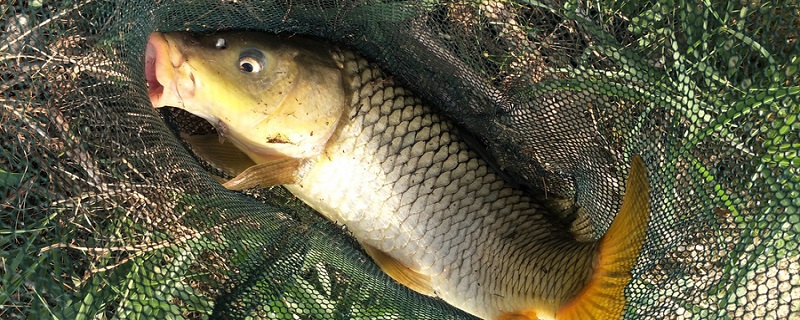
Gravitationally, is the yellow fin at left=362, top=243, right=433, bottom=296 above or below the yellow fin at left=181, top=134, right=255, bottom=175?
below

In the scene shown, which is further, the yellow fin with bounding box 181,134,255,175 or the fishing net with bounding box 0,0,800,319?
the yellow fin with bounding box 181,134,255,175

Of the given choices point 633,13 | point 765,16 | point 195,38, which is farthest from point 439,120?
point 765,16

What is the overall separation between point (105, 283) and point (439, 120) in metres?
0.99

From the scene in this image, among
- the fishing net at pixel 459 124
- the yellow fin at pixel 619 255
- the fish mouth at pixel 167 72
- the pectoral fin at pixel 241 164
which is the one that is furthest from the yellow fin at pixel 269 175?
the yellow fin at pixel 619 255

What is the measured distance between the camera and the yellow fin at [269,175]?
1478mm

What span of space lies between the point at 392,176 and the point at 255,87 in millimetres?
450

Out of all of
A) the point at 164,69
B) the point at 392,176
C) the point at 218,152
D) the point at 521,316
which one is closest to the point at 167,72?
the point at 164,69

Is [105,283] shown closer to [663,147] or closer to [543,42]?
[543,42]

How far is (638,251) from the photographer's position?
1443 mm

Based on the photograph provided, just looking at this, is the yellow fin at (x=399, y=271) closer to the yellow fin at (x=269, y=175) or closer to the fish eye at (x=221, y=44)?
the yellow fin at (x=269, y=175)

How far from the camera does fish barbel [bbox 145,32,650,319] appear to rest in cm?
144

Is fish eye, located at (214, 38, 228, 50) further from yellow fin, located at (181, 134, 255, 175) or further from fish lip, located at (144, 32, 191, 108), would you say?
yellow fin, located at (181, 134, 255, 175)

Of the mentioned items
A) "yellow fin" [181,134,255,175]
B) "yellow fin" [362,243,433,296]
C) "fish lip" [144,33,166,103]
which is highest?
"fish lip" [144,33,166,103]

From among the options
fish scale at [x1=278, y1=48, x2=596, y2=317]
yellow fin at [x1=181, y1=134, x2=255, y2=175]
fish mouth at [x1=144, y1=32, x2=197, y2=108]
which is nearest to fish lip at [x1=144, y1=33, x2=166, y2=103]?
fish mouth at [x1=144, y1=32, x2=197, y2=108]
